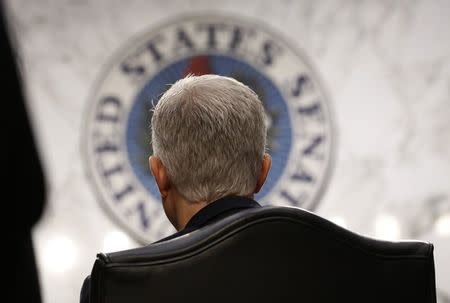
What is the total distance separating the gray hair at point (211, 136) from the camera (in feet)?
3.88

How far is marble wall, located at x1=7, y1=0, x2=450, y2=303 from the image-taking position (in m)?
3.64

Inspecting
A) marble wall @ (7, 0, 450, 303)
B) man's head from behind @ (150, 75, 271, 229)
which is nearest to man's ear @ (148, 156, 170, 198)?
man's head from behind @ (150, 75, 271, 229)

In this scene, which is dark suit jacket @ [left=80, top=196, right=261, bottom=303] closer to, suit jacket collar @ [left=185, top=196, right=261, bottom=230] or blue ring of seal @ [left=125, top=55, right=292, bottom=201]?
suit jacket collar @ [left=185, top=196, right=261, bottom=230]

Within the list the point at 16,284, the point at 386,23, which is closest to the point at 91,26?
the point at 386,23

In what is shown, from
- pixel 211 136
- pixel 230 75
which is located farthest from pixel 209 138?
pixel 230 75

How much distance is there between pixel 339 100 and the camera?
12.3ft

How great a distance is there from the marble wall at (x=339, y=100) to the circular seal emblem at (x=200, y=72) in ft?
0.17

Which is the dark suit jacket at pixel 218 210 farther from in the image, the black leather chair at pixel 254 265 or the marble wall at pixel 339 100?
the marble wall at pixel 339 100

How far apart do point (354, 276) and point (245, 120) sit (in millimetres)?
262

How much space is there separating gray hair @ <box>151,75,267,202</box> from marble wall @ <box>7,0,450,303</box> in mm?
2478

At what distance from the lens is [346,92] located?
12.4 ft

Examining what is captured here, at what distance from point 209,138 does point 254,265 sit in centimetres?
21

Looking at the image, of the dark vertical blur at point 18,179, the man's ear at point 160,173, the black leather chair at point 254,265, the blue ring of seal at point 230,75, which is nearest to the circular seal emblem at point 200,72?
the blue ring of seal at point 230,75

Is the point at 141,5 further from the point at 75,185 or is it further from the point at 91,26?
the point at 75,185
